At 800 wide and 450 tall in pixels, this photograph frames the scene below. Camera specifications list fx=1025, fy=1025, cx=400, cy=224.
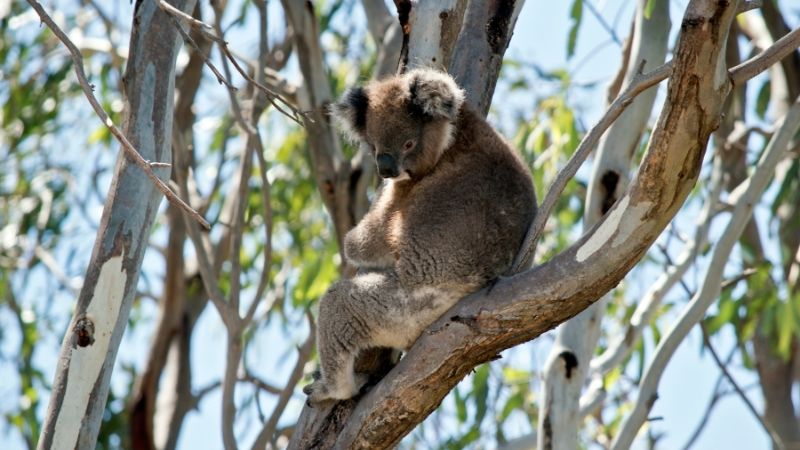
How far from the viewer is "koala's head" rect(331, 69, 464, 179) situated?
10.7 feet

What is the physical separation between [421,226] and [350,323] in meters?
0.38

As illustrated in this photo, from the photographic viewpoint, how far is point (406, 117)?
3.54 metres

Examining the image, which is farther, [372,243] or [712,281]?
[712,281]

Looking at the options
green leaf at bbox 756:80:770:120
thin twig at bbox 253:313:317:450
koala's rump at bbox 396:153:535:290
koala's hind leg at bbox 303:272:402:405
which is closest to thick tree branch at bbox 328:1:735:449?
koala's hind leg at bbox 303:272:402:405

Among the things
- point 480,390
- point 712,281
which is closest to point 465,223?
point 712,281

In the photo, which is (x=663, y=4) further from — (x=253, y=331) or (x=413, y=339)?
(x=253, y=331)

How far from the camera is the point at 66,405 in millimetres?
2871

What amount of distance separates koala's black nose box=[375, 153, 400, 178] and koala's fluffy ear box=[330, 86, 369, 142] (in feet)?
0.93

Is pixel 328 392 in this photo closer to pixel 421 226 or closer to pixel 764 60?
pixel 421 226

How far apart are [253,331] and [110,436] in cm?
157

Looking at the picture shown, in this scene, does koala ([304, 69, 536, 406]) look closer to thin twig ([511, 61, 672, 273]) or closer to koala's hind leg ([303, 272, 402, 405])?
koala's hind leg ([303, 272, 402, 405])

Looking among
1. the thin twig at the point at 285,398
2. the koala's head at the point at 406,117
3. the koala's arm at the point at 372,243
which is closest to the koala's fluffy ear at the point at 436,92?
the koala's head at the point at 406,117

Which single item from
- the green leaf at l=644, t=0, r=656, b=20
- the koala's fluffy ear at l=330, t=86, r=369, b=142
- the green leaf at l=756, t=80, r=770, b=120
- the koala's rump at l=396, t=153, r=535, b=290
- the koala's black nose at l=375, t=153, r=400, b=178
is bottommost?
the koala's rump at l=396, t=153, r=535, b=290

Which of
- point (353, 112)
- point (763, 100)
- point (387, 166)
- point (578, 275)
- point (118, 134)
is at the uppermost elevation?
point (763, 100)
